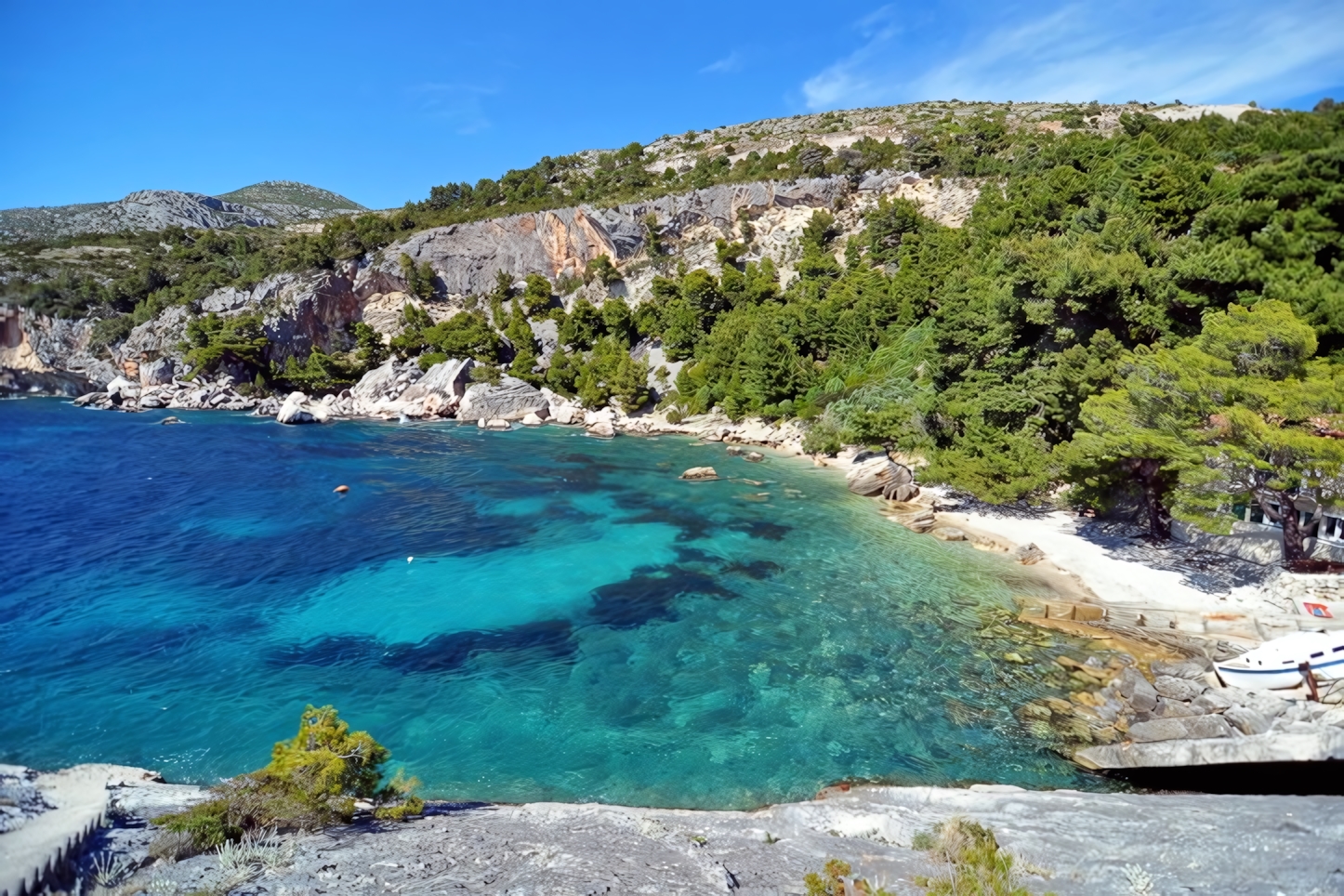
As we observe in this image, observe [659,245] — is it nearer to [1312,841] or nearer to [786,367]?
[786,367]

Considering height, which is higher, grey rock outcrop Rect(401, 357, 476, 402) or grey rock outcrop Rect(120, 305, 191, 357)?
grey rock outcrop Rect(120, 305, 191, 357)

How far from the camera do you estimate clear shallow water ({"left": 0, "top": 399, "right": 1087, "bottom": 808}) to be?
11.5 meters

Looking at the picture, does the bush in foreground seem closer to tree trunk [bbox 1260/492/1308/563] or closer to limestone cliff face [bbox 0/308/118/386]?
tree trunk [bbox 1260/492/1308/563]

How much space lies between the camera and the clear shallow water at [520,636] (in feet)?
37.7

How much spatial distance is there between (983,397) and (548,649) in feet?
63.5

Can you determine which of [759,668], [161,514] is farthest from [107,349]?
[759,668]

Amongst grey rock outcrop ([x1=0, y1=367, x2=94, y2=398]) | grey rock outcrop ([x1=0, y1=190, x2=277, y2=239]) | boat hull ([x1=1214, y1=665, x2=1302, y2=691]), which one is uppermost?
grey rock outcrop ([x1=0, y1=190, x2=277, y2=239])

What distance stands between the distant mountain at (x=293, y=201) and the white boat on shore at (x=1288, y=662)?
480 feet

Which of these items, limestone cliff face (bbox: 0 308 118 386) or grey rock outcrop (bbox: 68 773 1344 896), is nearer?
grey rock outcrop (bbox: 68 773 1344 896)

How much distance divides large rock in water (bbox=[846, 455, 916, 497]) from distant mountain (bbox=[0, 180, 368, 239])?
128719mm

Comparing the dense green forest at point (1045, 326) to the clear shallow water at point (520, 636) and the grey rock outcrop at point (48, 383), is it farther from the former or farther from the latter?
the grey rock outcrop at point (48, 383)

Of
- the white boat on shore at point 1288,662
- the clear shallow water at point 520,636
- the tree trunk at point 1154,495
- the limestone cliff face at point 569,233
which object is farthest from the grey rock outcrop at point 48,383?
the white boat on shore at point 1288,662

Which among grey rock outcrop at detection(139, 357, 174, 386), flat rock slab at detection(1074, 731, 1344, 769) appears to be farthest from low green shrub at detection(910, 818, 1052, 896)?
grey rock outcrop at detection(139, 357, 174, 386)

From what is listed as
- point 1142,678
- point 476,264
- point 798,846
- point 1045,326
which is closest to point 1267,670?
point 1142,678
